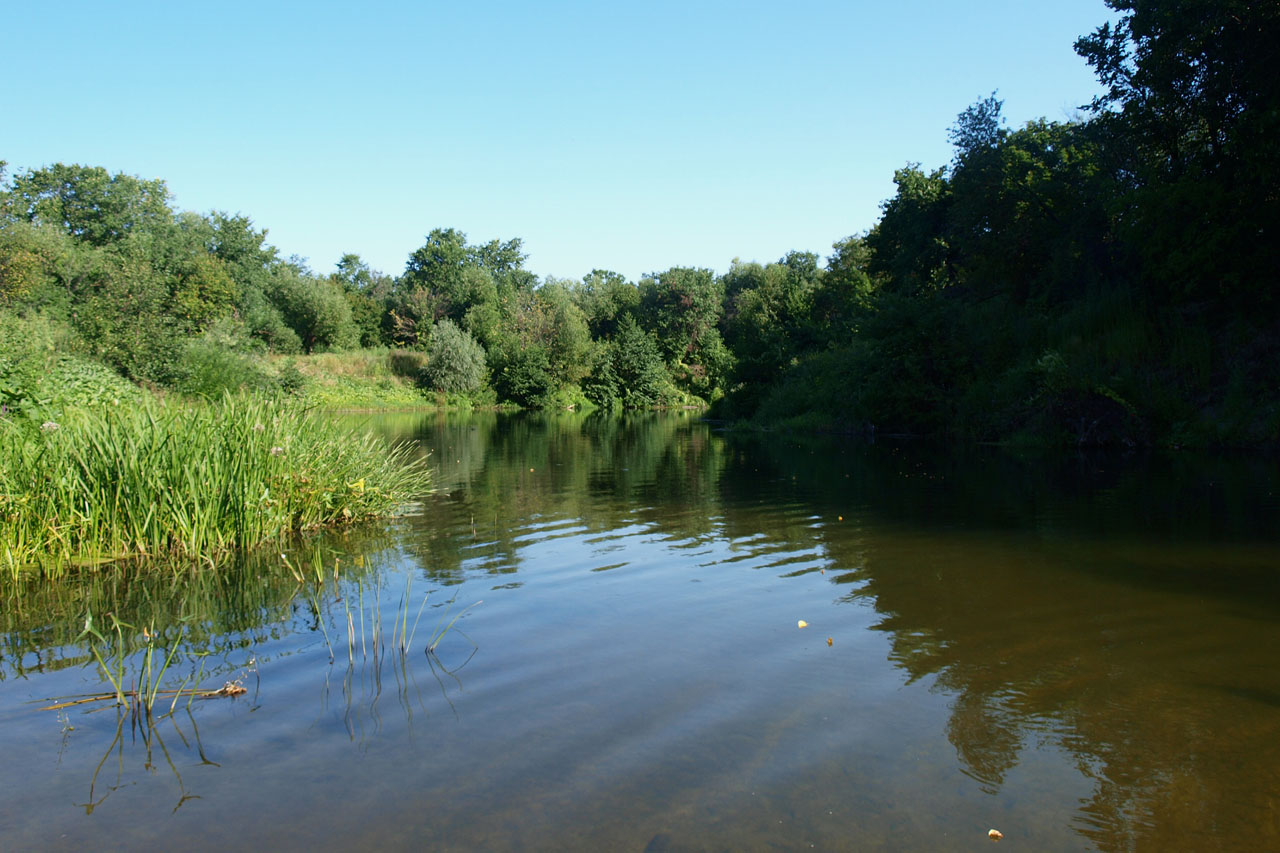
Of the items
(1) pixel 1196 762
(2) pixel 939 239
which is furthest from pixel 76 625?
(2) pixel 939 239

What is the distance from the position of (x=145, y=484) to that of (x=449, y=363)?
177 ft

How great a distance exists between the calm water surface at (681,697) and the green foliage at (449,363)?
172ft

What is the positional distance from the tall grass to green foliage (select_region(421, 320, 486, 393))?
52.1 metres

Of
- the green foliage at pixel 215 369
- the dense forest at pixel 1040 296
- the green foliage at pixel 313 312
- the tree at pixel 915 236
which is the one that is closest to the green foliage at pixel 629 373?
the dense forest at pixel 1040 296

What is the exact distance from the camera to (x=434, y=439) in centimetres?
Result: 2870

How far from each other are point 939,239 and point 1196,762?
35.9m

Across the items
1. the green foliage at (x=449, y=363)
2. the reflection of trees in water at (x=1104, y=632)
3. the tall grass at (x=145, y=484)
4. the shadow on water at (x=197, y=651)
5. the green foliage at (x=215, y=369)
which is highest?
the green foliage at (x=449, y=363)

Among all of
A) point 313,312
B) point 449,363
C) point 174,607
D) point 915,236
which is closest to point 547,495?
point 174,607

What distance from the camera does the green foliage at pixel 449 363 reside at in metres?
61.0

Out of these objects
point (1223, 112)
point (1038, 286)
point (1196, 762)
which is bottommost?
point (1196, 762)

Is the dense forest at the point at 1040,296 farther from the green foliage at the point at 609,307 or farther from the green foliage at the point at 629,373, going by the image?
the green foliage at the point at 609,307

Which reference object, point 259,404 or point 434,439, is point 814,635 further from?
point 434,439

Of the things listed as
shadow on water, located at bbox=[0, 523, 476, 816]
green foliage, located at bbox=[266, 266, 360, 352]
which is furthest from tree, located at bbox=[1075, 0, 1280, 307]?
green foliage, located at bbox=[266, 266, 360, 352]

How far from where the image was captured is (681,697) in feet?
15.7
